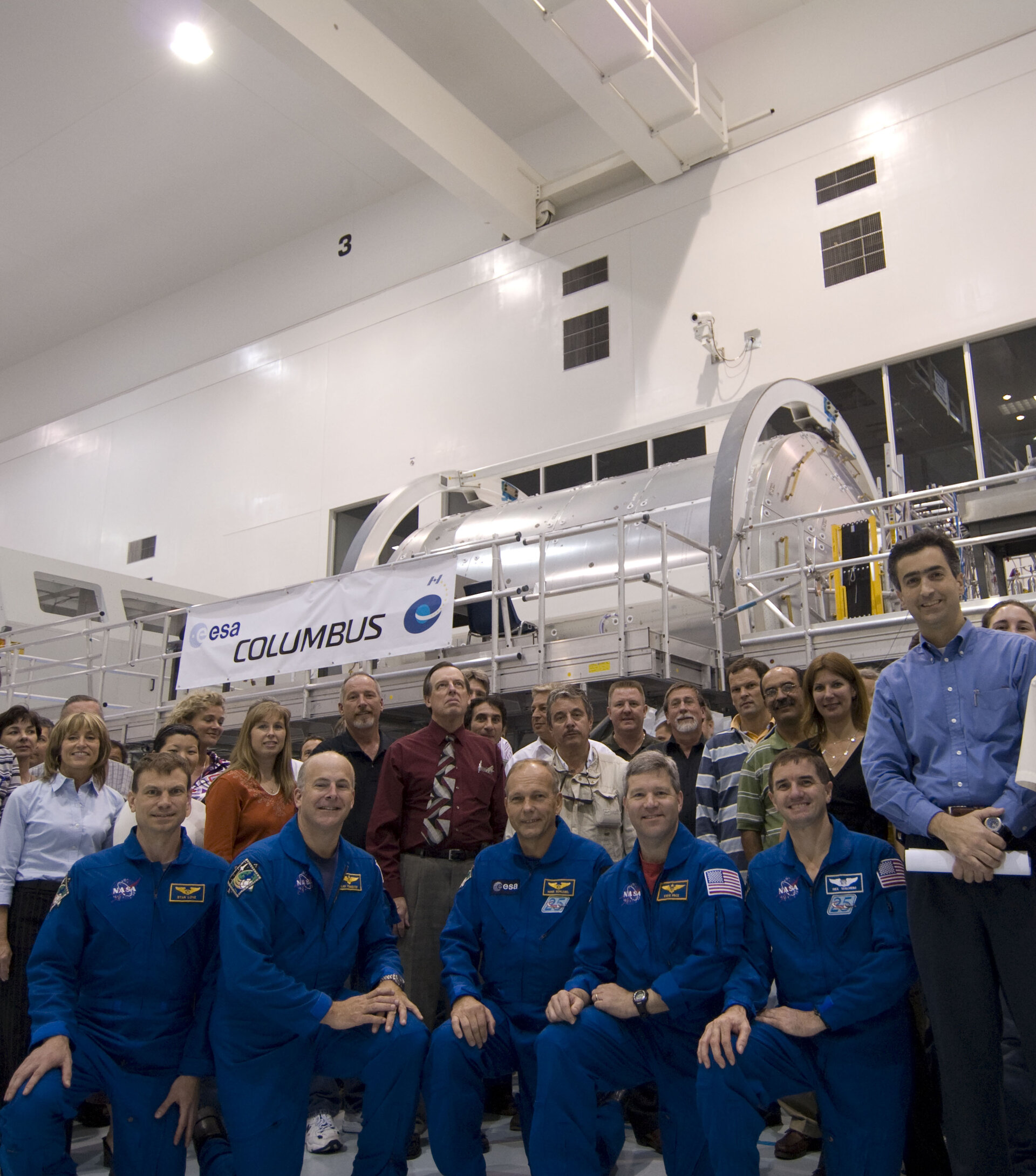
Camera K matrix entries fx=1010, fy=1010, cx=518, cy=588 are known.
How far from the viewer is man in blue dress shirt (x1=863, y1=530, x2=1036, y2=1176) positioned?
3090mm

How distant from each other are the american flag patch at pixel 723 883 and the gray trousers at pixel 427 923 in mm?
1413

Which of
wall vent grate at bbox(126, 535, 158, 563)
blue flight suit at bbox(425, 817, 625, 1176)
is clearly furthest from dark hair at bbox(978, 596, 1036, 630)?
wall vent grate at bbox(126, 535, 158, 563)

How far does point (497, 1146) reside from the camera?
4.48 metres

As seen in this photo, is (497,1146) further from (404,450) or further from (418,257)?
(418,257)

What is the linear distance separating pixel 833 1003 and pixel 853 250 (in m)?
11.6

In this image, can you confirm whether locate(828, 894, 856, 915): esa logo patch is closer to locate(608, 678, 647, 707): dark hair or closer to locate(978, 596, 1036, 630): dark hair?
locate(978, 596, 1036, 630): dark hair

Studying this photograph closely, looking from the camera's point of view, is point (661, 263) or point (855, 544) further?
point (661, 263)

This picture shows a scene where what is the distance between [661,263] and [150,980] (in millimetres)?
12965

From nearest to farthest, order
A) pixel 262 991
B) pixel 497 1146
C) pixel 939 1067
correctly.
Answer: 1. pixel 939 1067
2. pixel 262 991
3. pixel 497 1146

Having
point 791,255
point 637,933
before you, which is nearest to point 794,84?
point 791,255

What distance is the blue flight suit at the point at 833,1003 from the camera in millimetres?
3412

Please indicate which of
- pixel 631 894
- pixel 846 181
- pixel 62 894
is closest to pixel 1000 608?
pixel 631 894

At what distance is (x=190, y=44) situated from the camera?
15.3m

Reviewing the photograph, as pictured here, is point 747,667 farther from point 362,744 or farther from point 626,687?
point 362,744
